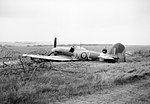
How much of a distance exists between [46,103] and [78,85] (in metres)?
2.15

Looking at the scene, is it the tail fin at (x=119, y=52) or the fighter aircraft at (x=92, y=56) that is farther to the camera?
the tail fin at (x=119, y=52)

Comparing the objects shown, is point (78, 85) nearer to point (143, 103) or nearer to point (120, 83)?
point (120, 83)

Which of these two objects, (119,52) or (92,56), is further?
(92,56)

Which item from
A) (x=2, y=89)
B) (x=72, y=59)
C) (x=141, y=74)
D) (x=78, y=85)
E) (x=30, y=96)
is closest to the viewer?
(x=30, y=96)

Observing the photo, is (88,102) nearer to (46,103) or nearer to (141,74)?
(46,103)

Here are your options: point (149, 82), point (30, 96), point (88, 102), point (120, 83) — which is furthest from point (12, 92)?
point (149, 82)

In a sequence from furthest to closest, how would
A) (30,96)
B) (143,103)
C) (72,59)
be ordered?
(72,59), (30,96), (143,103)

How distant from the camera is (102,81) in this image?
25.8 feet

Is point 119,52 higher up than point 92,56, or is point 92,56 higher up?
point 119,52

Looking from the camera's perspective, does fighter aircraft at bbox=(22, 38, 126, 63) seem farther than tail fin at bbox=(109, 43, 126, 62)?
No

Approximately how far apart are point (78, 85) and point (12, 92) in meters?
2.54

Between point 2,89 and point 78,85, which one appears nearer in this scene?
point 2,89

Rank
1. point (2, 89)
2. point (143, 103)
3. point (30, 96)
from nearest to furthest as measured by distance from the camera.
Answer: point (143, 103) < point (30, 96) < point (2, 89)

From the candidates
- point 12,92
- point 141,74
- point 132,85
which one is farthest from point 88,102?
point 141,74
